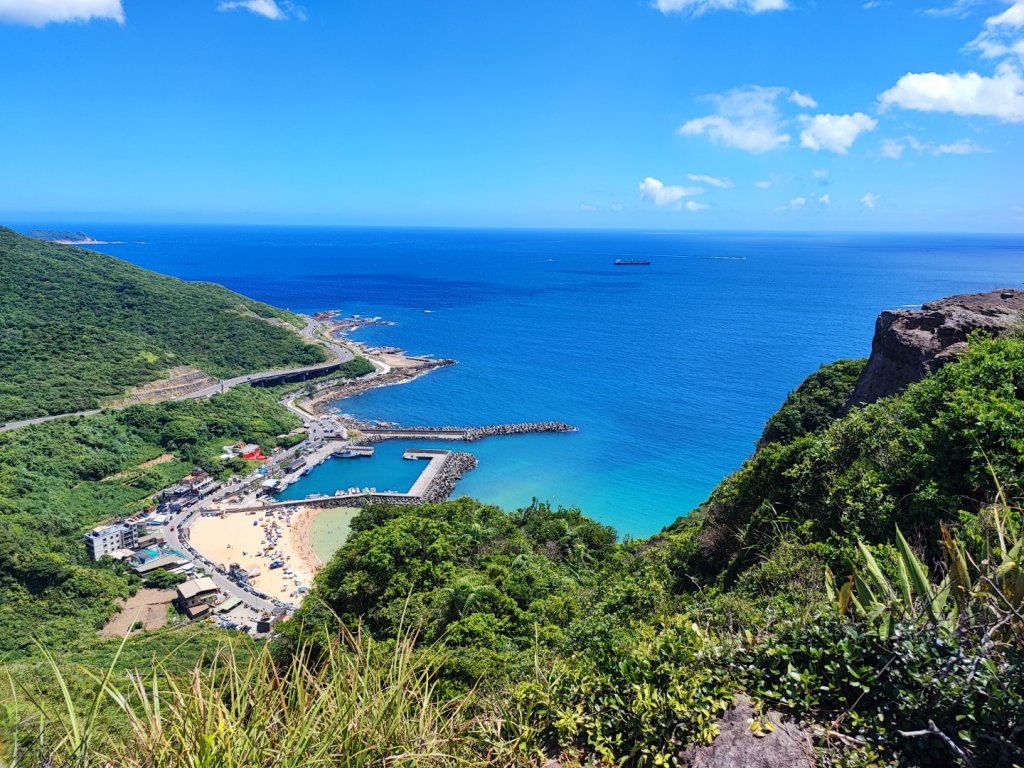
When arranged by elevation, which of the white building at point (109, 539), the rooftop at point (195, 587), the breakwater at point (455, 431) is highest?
the breakwater at point (455, 431)

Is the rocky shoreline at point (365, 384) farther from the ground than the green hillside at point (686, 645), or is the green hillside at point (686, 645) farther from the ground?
the green hillside at point (686, 645)

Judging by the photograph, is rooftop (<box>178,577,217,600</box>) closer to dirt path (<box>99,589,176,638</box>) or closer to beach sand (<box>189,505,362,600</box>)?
dirt path (<box>99,589,176,638</box>)

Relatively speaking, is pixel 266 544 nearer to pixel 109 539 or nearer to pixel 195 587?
pixel 195 587

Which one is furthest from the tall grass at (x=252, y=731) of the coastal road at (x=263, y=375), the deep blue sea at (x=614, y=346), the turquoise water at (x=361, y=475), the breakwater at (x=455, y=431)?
the coastal road at (x=263, y=375)

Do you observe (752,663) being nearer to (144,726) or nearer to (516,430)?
(144,726)

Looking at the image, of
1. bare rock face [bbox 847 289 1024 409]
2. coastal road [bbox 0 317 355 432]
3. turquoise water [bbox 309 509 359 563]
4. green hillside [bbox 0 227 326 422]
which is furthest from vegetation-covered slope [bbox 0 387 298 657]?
bare rock face [bbox 847 289 1024 409]

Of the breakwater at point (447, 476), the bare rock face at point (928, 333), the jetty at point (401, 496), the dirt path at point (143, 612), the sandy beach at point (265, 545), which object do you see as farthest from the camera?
the breakwater at point (447, 476)

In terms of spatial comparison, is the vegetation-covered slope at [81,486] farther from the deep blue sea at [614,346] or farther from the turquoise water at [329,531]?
the deep blue sea at [614,346]

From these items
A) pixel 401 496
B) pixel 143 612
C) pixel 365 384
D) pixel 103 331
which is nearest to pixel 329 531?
pixel 401 496
